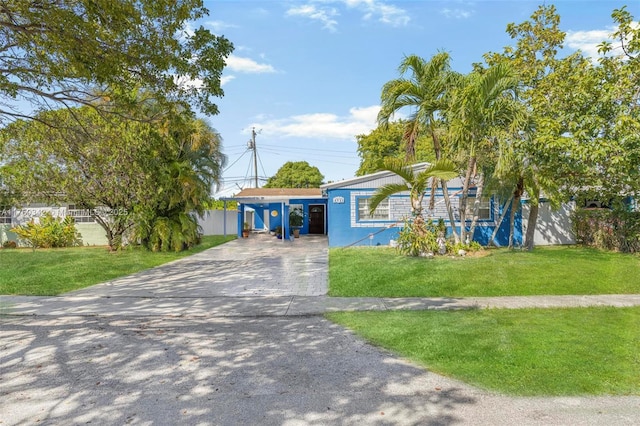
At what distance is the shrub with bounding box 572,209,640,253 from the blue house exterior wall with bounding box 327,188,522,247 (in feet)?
7.43

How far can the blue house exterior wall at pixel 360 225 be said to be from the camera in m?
16.1

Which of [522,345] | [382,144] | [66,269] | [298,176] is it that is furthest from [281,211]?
[298,176]

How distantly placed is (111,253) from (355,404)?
14.0m

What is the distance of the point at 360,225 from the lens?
16297mm

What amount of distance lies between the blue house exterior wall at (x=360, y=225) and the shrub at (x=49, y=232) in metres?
12.1

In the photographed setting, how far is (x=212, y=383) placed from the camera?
3650mm

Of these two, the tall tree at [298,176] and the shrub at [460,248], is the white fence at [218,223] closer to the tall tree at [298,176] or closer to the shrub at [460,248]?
the shrub at [460,248]

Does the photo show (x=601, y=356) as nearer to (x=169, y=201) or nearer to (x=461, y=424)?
(x=461, y=424)

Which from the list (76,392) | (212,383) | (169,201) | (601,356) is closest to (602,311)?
(601,356)

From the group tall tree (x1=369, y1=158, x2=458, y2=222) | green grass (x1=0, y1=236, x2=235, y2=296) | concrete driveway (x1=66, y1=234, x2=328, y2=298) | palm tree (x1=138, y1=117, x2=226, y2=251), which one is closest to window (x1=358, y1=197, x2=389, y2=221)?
concrete driveway (x1=66, y1=234, x2=328, y2=298)

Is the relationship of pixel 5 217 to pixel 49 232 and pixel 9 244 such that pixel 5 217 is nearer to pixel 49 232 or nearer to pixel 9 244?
pixel 9 244

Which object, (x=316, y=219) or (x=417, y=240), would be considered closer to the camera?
(x=417, y=240)

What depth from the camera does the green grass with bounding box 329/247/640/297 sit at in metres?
7.73

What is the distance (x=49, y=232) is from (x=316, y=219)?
13.9 m
